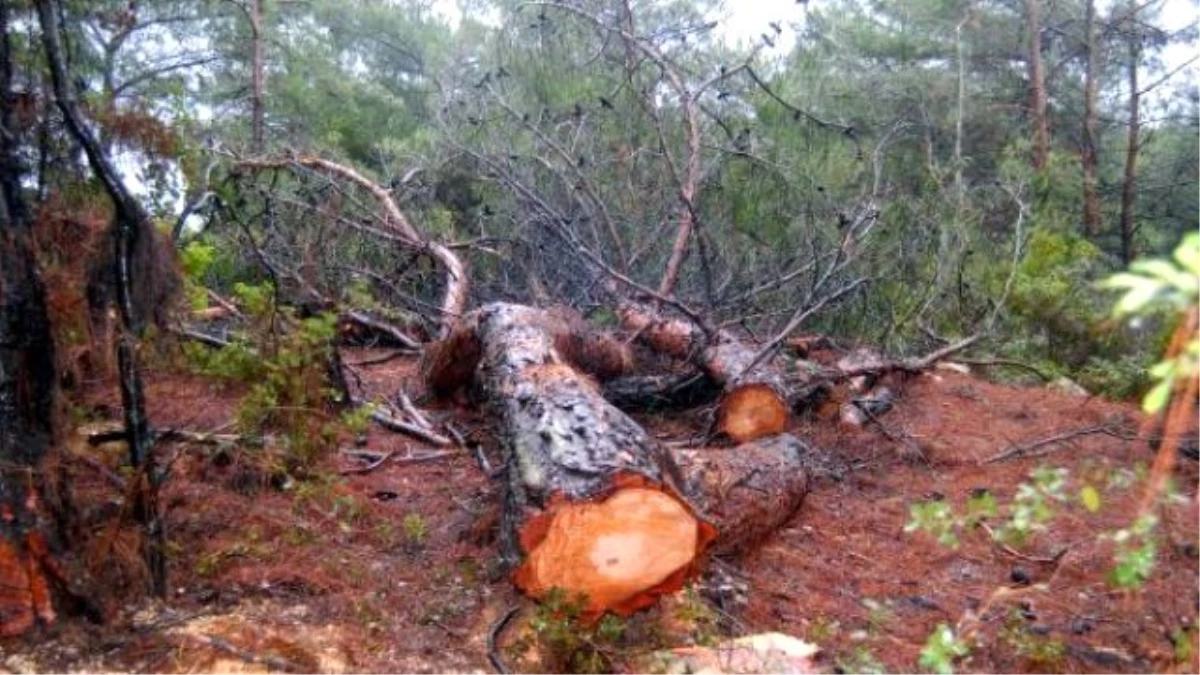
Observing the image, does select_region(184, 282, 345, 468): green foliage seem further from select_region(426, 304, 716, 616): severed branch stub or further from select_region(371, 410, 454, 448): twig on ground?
select_region(426, 304, 716, 616): severed branch stub

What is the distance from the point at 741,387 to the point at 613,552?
2.35m

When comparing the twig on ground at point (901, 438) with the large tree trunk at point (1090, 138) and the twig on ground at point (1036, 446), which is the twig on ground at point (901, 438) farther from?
the large tree trunk at point (1090, 138)

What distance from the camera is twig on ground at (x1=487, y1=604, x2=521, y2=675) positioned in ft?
9.53

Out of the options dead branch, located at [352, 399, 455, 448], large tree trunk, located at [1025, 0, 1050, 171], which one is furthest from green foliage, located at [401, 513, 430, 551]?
large tree trunk, located at [1025, 0, 1050, 171]

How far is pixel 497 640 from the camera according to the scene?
122 inches

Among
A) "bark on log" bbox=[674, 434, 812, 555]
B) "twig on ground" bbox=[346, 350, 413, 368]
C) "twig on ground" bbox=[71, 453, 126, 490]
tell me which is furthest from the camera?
"twig on ground" bbox=[346, 350, 413, 368]

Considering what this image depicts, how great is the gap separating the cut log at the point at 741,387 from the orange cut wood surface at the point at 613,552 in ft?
6.84

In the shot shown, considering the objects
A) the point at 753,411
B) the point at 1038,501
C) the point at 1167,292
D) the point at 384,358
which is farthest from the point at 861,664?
the point at 384,358

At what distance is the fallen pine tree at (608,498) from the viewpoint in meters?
3.23

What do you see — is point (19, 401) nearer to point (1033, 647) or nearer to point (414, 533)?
point (414, 533)

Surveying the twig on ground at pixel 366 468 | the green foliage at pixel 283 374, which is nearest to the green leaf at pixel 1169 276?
the green foliage at pixel 283 374

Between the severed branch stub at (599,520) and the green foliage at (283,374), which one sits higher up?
the green foliage at (283,374)

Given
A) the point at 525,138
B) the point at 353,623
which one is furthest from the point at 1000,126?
the point at 353,623

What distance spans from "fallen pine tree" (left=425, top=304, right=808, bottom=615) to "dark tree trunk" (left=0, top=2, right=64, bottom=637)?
1469mm
